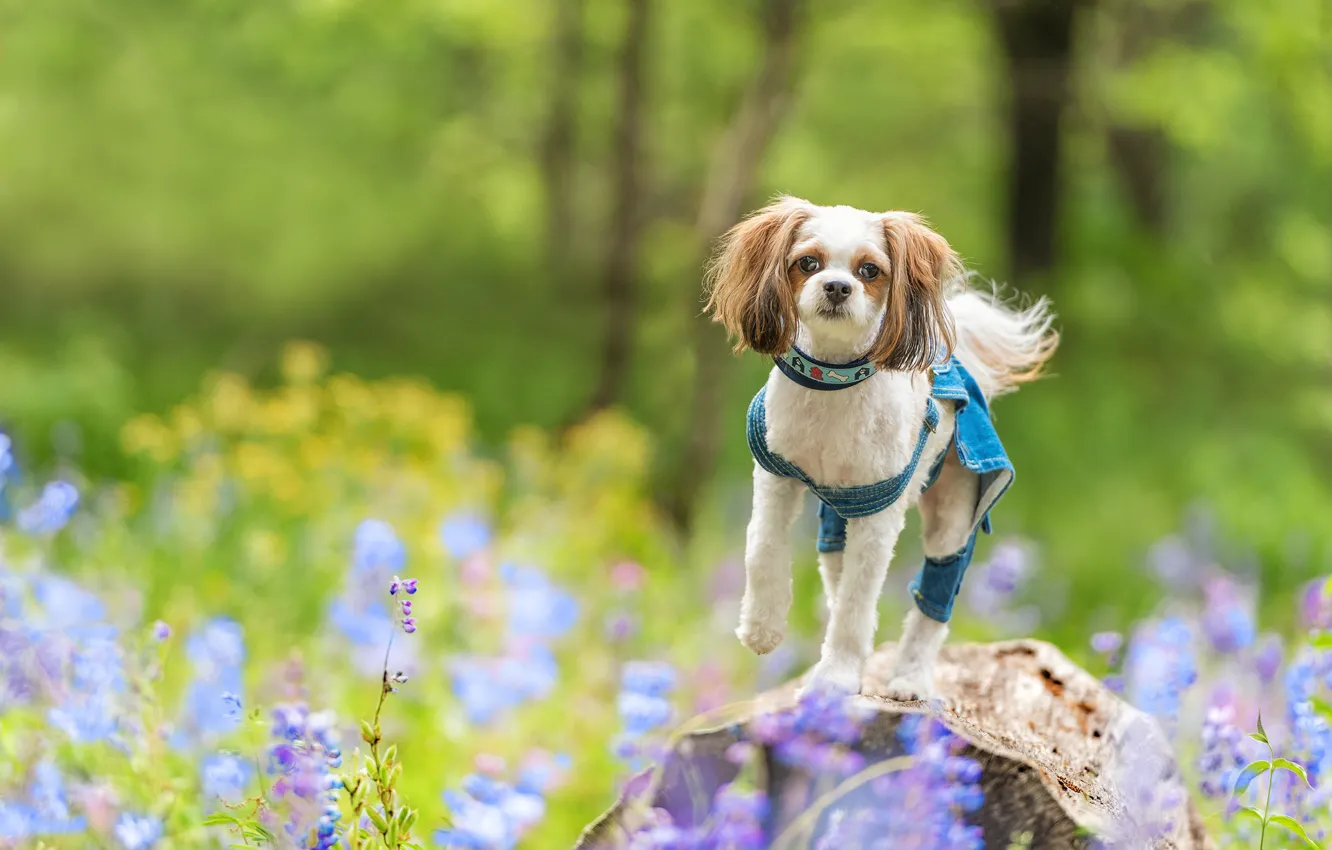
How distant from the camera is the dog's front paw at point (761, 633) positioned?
5.94 ft

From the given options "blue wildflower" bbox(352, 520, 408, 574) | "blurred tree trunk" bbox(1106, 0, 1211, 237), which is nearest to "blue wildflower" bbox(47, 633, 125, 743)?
"blue wildflower" bbox(352, 520, 408, 574)

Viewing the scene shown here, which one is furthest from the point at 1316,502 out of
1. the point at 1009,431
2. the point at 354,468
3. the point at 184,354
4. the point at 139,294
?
the point at 139,294

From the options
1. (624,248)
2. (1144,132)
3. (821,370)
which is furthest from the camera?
(1144,132)

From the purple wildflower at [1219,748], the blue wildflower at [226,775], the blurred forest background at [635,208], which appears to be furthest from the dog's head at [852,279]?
the blurred forest background at [635,208]

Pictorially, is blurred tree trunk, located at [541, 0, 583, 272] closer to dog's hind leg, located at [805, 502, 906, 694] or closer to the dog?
the dog

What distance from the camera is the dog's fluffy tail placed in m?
1.95

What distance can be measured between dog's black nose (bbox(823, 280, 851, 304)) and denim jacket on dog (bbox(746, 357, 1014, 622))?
17 cm

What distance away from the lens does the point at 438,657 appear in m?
5.04

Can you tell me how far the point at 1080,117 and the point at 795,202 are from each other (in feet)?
29.4

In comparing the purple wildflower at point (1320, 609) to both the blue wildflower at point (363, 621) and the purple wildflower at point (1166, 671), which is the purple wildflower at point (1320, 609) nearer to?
the purple wildflower at point (1166, 671)

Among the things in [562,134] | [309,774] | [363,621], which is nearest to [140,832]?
[309,774]

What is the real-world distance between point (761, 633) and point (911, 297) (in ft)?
1.71

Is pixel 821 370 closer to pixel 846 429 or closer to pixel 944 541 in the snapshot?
pixel 846 429

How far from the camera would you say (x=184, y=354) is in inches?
401
